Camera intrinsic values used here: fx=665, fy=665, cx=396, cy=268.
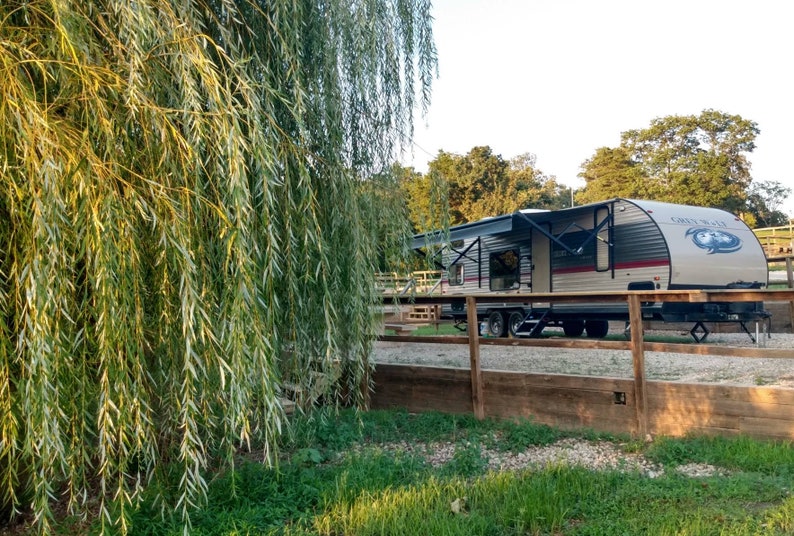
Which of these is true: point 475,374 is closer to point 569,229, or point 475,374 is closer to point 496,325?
point 569,229

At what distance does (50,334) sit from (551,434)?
4.10m

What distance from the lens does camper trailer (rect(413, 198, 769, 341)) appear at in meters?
10.8

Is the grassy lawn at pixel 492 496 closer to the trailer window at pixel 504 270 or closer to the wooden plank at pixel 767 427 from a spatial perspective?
the wooden plank at pixel 767 427

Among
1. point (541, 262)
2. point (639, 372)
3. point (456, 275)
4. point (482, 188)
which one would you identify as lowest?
point (639, 372)

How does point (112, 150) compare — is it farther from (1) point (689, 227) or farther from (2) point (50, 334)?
(1) point (689, 227)

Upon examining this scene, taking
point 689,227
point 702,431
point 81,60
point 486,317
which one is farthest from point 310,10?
point 486,317

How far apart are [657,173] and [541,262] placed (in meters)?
25.7

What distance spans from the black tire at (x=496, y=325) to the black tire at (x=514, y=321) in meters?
0.15

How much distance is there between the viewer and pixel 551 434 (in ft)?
18.6

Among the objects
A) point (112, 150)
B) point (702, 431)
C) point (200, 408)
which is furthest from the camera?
point (702, 431)

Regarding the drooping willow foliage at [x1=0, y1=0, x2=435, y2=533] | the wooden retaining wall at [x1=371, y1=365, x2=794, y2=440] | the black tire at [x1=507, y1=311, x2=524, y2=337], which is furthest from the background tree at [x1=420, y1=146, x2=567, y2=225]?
the drooping willow foliage at [x1=0, y1=0, x2=435, y2=533]

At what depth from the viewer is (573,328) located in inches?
545

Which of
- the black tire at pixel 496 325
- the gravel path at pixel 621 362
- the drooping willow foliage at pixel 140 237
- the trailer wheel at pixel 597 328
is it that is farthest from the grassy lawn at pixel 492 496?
the black tire at pixel 496 325

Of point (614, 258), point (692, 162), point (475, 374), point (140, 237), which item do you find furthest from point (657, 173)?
point (140, 237)
